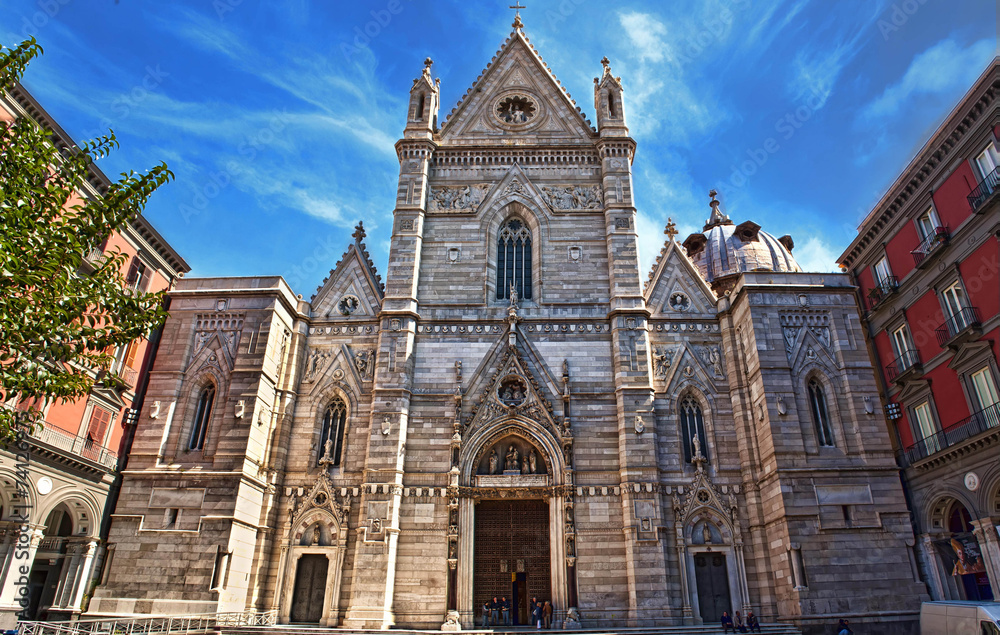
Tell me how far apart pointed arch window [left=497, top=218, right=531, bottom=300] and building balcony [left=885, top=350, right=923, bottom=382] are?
48.4 feet

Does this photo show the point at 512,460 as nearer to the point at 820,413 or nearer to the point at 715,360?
the point at 715,360

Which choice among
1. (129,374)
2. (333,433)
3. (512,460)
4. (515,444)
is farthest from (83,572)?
(515,444)

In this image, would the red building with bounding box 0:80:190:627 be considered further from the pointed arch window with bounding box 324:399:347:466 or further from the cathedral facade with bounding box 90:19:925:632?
the pointed arch window with bounding box 324:399:347:466

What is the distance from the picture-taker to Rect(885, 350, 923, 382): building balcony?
24.4 meters

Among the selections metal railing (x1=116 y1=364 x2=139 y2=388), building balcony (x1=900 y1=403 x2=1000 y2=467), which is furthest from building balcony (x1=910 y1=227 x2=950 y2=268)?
metal railing (x1=116 y1=364 x2=139 y2=388)

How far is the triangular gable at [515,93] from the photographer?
3250 cm

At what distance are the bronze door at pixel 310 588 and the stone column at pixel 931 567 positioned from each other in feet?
68.2

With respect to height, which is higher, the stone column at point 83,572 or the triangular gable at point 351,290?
the triangular gable at point 351,290

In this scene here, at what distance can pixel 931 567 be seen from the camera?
22.6 m

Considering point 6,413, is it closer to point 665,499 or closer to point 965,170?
point 665,499

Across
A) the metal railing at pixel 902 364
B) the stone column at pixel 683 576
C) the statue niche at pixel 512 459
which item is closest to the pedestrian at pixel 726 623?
the stone column at pixel 683 576

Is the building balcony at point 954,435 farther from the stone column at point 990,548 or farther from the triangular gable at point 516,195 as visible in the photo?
the triangular gable at point 516,195

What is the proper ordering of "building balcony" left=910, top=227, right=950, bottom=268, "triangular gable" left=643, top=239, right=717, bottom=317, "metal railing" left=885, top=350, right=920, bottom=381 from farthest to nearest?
"triangular gable" left=643, top=239, right=717, bottom=317, "metal railing" left=885, top=350, right=920, bottom=381, "building balcony" left=910, top=227, right=950, bottom=268

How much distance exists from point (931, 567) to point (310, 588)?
21.6 m
